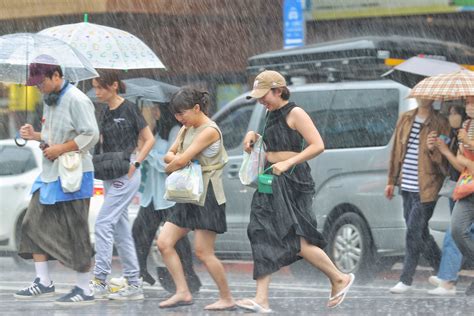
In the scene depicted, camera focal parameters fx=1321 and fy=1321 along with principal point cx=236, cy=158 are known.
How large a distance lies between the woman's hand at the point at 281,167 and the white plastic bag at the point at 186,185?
568 mm

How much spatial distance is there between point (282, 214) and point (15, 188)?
6.54 metres

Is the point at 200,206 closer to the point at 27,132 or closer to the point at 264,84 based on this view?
the point at 264,84

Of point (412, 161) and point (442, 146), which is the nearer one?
point (442, 146)

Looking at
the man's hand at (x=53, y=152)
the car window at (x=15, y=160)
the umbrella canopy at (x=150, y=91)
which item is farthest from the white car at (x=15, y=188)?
the man's hand at (x=53, y=152)

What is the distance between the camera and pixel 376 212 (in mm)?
12648

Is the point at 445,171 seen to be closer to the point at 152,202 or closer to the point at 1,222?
the point at 152,202

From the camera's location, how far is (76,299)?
9.73 metres

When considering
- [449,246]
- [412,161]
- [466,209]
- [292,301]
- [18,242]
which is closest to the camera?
[292,301]

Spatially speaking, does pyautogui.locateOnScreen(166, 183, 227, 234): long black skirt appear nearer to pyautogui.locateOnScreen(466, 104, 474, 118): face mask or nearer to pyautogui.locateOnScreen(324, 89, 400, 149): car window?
pyautogui.locateOnScreen(466, 104, 474, 118): face mask

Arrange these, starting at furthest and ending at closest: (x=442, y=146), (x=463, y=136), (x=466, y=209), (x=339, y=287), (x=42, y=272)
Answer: (x=442, y=146)
(x=463, y=136)
(x=466, y=209)
(x=42, y=272)
(x=339, y=287)

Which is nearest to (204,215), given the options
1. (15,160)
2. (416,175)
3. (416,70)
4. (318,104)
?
(416,175)

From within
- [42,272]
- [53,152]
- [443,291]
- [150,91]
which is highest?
[150,91]

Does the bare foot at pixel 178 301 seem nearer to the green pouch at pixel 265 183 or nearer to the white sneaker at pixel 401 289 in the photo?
the green pouch at pixel 265 183

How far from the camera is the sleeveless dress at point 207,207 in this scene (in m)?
9.42
